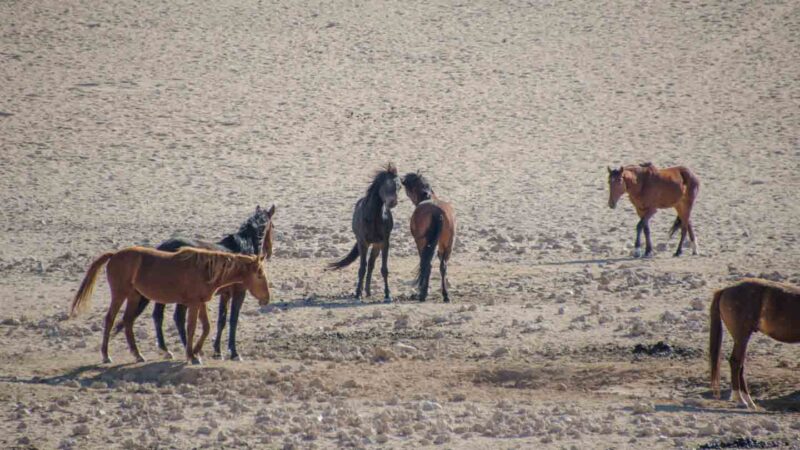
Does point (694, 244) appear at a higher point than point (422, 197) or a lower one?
lower

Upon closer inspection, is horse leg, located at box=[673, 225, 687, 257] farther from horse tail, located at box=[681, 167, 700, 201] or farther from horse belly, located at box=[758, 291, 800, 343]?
horse belly, located at box=[758, 291, 800, 343]

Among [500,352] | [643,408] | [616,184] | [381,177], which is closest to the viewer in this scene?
[643,408]

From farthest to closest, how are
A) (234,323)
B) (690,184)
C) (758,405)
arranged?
(690,184) < (234,323) < (758,405)

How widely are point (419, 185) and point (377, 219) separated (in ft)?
3.39

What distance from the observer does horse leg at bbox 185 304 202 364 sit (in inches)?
425

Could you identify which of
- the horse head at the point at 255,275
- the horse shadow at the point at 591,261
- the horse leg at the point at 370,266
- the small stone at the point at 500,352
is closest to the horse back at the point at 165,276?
the horse head at the point at 255,275

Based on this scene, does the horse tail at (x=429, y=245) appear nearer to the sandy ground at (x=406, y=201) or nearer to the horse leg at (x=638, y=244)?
the sandy ground at (x=406, y=201)

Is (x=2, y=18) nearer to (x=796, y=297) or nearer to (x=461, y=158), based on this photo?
(x=461, y=158)

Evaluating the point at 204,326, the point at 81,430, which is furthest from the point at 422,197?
the point at 81,430

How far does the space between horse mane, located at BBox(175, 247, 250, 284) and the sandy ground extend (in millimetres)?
878

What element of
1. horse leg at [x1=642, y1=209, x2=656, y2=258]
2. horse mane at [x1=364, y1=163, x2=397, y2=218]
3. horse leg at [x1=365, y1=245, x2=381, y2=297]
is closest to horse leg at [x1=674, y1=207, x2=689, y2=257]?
horse leg at [x1=642, y1=209, x2=656, y2=258]

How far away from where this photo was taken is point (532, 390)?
10.5 meters

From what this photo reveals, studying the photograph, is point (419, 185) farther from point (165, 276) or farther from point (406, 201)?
point (406, 201)

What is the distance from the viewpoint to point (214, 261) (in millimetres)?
10922
